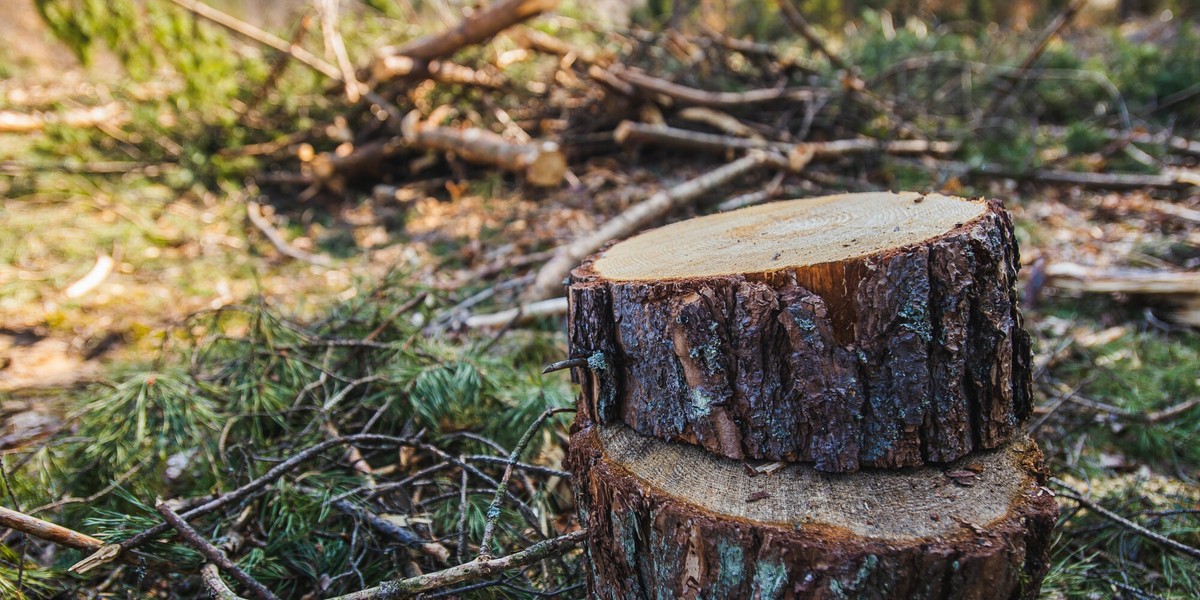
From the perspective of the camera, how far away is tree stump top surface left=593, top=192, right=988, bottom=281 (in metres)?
1.16

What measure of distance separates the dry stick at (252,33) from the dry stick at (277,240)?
1.42 meters

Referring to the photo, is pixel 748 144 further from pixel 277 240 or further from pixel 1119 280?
pixel 277 240

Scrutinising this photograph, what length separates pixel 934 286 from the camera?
108cm

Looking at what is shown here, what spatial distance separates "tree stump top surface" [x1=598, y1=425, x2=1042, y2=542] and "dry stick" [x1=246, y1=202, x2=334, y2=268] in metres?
3.89

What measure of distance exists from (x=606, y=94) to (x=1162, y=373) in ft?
14.1

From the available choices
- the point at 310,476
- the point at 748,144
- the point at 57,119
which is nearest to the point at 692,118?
the point at 748,144

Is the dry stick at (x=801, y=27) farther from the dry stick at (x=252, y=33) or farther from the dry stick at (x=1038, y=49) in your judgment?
the dry stick at (x=252, y=33)

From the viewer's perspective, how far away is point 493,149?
5.02 meters

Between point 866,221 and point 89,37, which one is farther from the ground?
point 89,37

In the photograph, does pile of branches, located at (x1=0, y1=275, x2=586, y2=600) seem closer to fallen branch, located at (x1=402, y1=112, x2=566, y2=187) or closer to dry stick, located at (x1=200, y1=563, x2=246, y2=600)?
dry stick, located at (x1=200, y1=563, x2=246, y2=600)

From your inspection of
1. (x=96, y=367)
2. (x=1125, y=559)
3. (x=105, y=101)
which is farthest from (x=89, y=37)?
(x=1125, y=559)

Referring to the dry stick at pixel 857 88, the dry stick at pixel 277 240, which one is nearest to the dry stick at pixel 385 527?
the dry stick at pixel 277 240

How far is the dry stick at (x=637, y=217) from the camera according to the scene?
3.35 metres

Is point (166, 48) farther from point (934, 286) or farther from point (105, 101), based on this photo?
point (934, 286)
